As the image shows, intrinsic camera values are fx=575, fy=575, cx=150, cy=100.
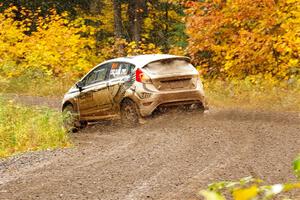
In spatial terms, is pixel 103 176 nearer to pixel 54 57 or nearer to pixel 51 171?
pixel 51 171

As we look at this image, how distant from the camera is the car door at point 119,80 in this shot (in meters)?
13.0

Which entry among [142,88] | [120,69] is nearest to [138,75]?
[142,88]

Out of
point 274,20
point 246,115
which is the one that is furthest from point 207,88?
point 246,115

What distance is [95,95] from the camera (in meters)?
13.9

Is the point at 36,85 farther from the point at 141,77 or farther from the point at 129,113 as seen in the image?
the point at 141,77

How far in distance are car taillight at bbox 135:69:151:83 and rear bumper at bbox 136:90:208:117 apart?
0.35 m

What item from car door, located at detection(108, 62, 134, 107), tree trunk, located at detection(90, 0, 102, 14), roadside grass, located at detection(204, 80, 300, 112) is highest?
tree trunk, located at detection(90, 0, 102, 14)

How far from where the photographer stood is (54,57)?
24.1 meters

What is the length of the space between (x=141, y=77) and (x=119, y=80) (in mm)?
736

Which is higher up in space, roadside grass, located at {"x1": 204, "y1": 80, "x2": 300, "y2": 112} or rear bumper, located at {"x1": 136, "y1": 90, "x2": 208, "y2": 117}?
rear bumper, located at {"x1": 136, "y1": 90, "x2": 208, "y2": 117}

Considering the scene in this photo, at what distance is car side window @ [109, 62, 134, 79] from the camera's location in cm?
1312

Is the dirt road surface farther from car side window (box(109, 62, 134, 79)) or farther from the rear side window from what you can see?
car side window (box(109, 62, 134, 79))

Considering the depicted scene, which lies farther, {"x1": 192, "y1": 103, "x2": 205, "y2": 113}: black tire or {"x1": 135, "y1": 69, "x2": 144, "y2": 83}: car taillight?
{"x1": 192, "y1": 103, "x2": 205, "y2": 113}: black tire

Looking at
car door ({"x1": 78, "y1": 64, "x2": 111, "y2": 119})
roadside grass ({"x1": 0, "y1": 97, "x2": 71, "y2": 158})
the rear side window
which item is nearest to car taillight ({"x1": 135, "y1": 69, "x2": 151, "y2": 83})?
the rear side window
